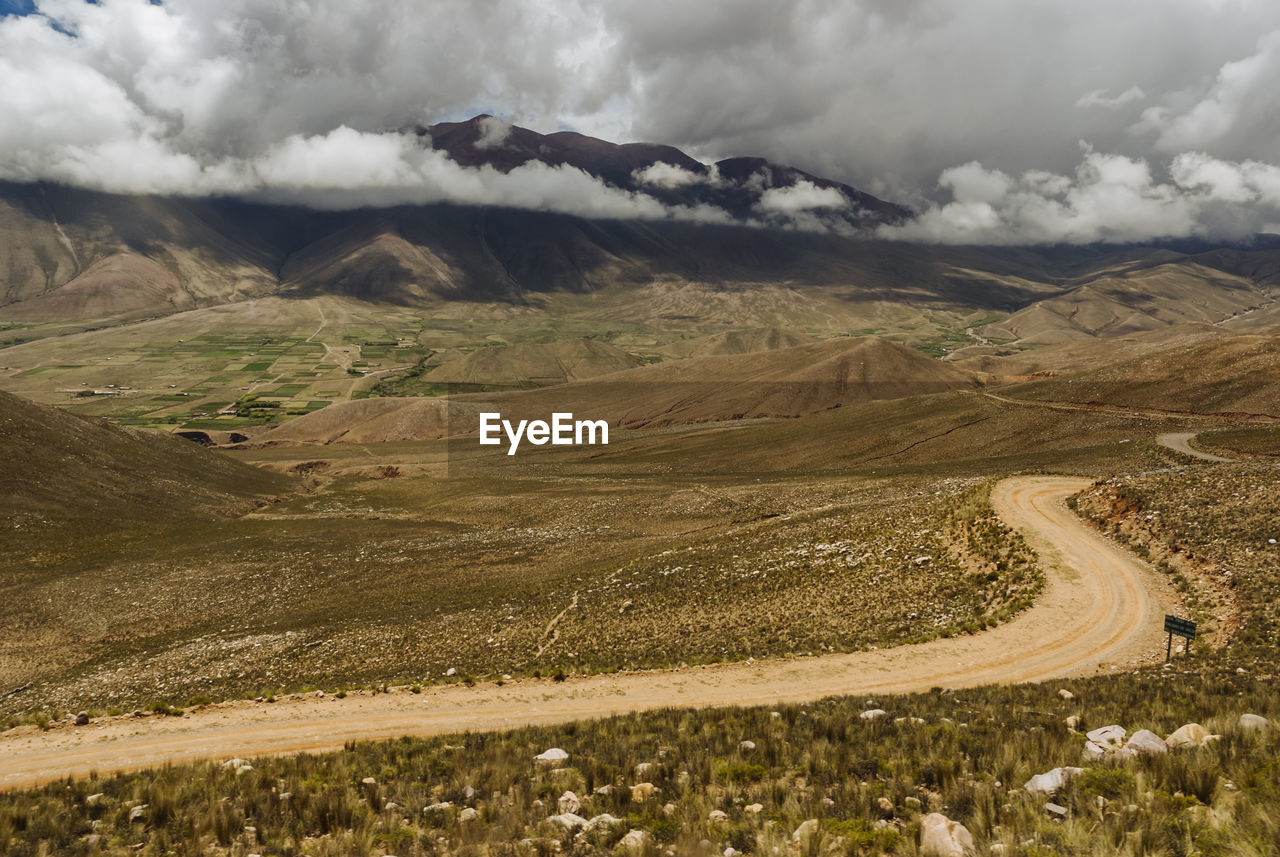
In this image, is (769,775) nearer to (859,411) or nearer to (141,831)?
(141,831)

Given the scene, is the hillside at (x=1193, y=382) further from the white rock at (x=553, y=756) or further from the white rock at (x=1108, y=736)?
the white rock at (x=553, y=756)

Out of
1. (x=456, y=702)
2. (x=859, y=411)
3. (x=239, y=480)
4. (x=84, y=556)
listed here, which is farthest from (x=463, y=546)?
(x=859, y=411)

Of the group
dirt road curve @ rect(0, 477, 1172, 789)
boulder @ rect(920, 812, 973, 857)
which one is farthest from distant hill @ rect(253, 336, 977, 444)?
boulder @ rect(920, 812, 973, 857)

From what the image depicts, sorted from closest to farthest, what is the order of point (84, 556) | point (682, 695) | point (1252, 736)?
point (1252, 736)
point (682, 695)
point (84, 556)

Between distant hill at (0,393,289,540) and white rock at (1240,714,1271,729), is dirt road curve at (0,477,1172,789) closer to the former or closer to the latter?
white rock at (1240,714,1271,729)

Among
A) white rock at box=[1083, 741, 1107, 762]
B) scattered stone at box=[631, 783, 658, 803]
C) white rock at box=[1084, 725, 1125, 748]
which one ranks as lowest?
scattered stone at box=[631, 783, 658, 803]

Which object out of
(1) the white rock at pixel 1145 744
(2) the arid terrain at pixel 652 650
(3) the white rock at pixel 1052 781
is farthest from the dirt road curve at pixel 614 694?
(3) the white rock at pixel 1052 781

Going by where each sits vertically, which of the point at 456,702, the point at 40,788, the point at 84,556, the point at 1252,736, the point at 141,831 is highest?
the point at 1252,736
